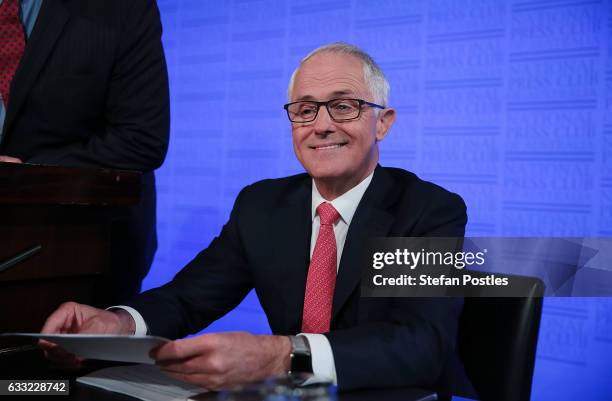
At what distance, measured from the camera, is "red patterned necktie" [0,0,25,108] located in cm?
146

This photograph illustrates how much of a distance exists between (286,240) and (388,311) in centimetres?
31

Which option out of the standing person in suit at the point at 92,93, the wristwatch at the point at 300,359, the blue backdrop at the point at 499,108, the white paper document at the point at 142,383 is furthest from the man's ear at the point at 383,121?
the blue backdrop at the point at 499,108

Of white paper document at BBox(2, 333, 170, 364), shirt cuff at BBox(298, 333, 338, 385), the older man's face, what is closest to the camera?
white paper document at BBox(2, 333, 170, 364)

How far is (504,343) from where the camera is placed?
123cm

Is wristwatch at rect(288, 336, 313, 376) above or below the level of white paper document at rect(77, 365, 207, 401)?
above

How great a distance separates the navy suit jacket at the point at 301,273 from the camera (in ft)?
3.70

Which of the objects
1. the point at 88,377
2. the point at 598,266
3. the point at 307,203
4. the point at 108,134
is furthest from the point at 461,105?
the point at 88,377

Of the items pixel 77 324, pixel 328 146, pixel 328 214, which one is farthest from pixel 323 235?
pixel 77 324

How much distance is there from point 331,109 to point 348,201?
219 mm

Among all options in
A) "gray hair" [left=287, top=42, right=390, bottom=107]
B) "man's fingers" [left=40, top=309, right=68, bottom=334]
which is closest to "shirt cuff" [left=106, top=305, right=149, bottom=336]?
"man's fingers" [left=40, top=309, right=68, bottom=334]

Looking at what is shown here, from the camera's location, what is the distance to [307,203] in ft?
4.89

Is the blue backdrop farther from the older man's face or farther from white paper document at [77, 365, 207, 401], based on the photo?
white paper document at [77, 365, 207, 401]

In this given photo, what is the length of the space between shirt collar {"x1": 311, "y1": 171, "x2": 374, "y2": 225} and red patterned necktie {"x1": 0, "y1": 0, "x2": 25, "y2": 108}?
2.62 ft

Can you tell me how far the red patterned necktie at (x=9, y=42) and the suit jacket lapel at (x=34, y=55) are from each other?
17 mm
